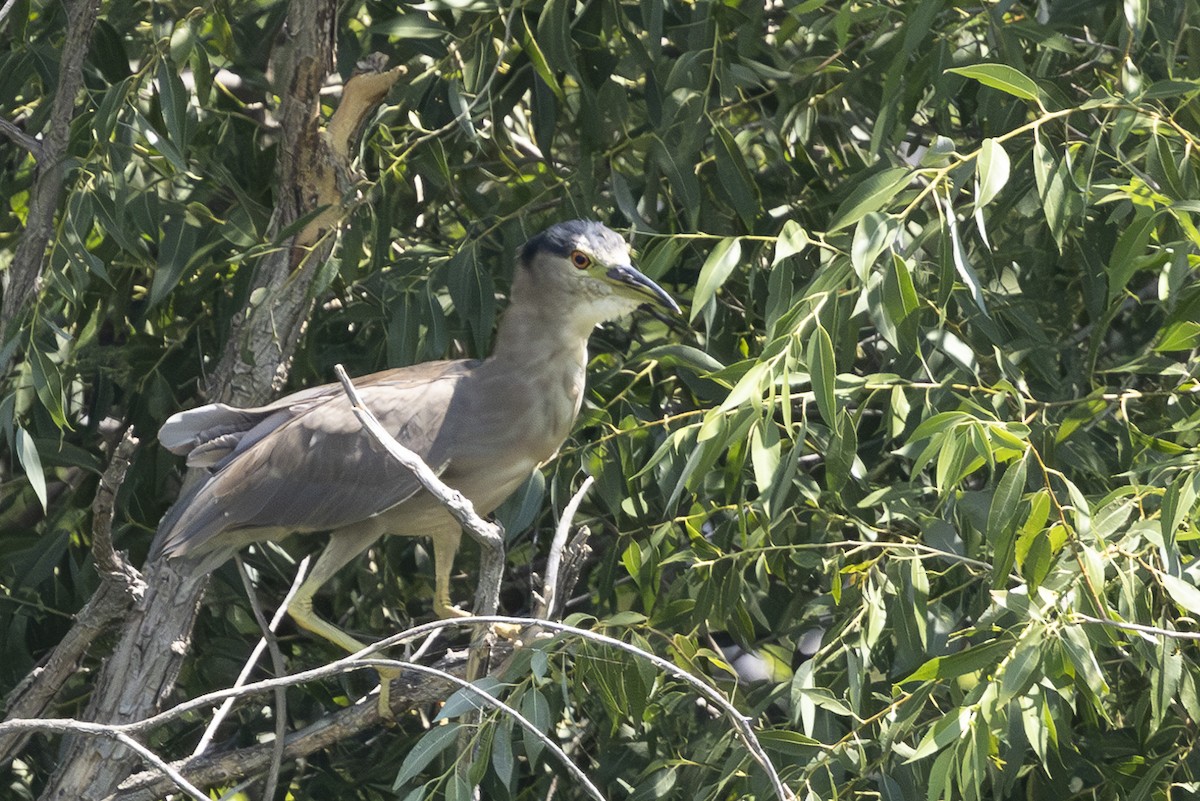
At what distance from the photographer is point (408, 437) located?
3480 mm

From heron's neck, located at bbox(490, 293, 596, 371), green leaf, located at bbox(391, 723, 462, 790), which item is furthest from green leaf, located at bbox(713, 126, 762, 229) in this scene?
green leaf, located at bbox(391, 723, 462, 790)

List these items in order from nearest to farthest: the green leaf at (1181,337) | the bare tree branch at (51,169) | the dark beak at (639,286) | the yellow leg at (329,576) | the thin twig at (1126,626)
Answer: the thin twig at (1126,626)
the green leaf at (1181,337)
the bare tree branch at (51,169)
the dark beak at (639,286)
the yellow leg at (329,576)

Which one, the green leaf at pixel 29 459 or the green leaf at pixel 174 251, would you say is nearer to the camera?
the green leaf at pixel 29 459

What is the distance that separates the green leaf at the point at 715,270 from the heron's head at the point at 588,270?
79 cm

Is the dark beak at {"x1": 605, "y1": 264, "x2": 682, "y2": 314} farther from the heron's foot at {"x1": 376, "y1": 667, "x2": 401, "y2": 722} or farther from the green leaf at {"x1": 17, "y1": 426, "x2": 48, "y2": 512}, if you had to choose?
the green leaf at {"x1": 17, "y1": 426, "x2": 48, "y2": 512}

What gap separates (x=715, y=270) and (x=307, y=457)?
4.49 ft

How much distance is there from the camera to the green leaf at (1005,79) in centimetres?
224

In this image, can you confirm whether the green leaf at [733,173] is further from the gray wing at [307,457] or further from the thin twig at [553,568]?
the gray wing at [307,457]

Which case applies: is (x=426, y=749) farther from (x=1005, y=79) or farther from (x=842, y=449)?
(x=1005, y=79)

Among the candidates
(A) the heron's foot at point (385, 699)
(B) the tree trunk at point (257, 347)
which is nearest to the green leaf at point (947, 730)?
(A) the heron's foot at point (385, 699)

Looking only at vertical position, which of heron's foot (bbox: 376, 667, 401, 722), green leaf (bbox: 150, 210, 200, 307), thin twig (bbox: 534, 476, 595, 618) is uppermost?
green leaf (bbox: 150, 210, 200, 307)

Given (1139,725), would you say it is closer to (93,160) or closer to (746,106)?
(746,106)

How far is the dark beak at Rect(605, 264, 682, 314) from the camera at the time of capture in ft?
10.7

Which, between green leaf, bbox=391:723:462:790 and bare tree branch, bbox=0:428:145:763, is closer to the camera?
green leaf, bbox=391:723:462:790
